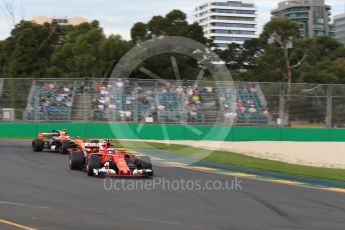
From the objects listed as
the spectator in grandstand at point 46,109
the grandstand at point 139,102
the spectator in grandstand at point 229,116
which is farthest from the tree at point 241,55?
the spectator in grandstand at point 46,109

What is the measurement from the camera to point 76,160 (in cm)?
1420

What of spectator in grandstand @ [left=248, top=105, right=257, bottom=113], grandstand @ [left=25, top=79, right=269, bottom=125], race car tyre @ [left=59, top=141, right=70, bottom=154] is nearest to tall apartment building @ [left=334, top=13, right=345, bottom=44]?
spectator in grandstand @ [left=248, top=105, right=257, bottom=113]

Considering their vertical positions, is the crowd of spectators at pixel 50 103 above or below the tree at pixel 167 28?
below

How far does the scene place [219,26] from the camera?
445 feet

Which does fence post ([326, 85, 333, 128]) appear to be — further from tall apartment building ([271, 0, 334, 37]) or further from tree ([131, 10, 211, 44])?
tall apartment building ([271, 0, 334, 37])

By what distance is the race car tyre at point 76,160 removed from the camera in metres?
14.2

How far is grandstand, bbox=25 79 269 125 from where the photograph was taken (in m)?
28.3

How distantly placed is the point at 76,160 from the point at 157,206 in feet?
17.4

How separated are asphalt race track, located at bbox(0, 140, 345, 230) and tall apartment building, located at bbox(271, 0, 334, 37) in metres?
132

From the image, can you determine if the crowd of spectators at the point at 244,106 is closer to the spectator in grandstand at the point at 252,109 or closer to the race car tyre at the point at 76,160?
the spectator in grandstand at the point at 252,109

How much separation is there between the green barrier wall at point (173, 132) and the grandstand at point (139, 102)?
381 millimetres

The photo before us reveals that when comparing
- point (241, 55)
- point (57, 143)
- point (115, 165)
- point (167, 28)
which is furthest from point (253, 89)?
point (241, 55)

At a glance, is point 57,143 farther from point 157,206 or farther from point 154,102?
point 157,206

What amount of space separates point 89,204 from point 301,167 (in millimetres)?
8582
